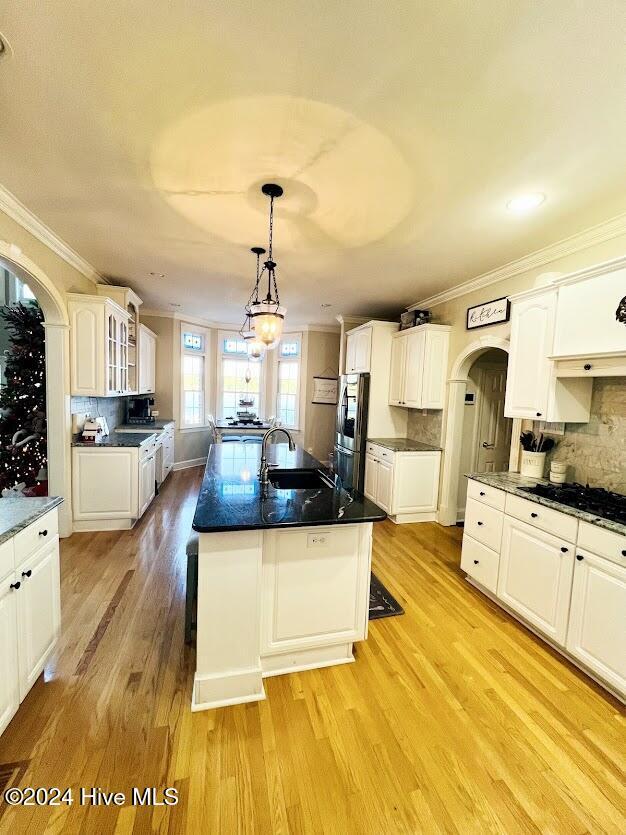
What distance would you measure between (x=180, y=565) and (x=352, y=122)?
331 cm

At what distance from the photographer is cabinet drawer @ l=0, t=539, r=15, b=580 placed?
1.37 metres

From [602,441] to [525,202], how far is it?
172 cm

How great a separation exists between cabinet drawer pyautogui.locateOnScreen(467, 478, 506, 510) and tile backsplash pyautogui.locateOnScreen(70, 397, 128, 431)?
12.8ft

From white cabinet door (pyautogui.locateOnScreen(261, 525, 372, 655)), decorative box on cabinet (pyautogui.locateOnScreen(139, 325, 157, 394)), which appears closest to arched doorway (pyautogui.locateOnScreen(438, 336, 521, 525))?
white cabinet door (pyautogui.locateOnScreen(261, 525, 372, 655))

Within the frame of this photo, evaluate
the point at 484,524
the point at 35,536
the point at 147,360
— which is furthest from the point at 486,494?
the point at 147,360

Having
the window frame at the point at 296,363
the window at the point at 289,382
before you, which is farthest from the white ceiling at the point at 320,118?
the window at the point at 289,382

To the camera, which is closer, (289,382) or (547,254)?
(547,254)

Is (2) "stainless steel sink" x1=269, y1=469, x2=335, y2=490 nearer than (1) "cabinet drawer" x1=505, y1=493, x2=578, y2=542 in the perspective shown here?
No

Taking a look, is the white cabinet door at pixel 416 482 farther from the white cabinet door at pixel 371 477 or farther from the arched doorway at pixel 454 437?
the white cabinet door at pixel 371 477

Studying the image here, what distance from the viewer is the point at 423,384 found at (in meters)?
4.09

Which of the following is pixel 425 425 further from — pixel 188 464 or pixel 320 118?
pixel 188 464

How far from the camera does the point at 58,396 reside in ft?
10.7

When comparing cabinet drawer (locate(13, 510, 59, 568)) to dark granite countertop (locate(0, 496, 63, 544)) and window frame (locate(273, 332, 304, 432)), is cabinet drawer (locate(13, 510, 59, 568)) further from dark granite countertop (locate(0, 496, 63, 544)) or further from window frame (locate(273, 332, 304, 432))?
window frame (locate(273, 332, 304, 432))

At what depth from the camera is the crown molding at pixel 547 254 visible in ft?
7.73
